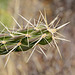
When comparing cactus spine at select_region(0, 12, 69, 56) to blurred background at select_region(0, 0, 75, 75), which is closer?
cactus spine at select_region(0, 12, 69, 56)

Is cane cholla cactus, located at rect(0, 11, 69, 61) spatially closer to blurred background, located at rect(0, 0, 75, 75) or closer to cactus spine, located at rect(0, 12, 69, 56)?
cactus spine, located at rect(0, 12, 69, 56)

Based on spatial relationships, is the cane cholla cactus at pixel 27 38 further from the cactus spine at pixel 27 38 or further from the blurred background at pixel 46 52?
the blurred background at pixel 46 52

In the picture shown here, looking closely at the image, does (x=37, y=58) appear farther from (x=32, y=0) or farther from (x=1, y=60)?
(x=32, y=0)

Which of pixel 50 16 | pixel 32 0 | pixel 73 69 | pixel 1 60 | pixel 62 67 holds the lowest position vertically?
pixel 73 69

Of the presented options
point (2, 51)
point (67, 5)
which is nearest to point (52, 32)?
point (2, 51)

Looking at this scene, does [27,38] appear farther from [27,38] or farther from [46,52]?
[46,52]

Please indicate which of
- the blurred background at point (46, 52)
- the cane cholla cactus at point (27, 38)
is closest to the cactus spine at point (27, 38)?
the cane cholla cactus at point (27, 38)

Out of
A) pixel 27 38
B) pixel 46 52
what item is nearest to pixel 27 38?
pixel 27 38

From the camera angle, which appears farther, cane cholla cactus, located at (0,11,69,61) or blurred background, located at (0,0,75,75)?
blurred background, located at (0,0,75,75)

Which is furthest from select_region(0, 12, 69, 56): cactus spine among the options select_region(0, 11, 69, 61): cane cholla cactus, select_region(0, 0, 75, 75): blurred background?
select_region(0, 0, 75, 75): blurred background
